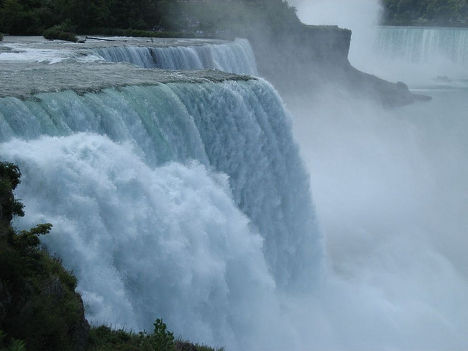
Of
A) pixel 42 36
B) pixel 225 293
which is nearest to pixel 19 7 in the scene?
pixel 42 36

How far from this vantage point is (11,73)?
1237 cm

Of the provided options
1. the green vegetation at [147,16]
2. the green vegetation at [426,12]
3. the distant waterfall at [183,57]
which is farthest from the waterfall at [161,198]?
the green vegetation at [426,12]

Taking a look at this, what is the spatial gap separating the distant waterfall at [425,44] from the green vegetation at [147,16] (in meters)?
17.1

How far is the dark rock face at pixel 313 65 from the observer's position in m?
32.7

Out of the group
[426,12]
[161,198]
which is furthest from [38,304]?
[426,12]

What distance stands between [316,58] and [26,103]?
1119 inches

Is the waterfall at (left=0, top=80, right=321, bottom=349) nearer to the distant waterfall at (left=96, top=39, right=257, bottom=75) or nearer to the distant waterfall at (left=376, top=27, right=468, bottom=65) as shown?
the distant waterfall at (left=96, top=39, right=257, bottom=75)

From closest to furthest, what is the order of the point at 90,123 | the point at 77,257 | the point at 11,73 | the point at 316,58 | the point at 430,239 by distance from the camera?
the point at 77,257 < the point at 90,123 < the point at 11,73 < the point at 430,239 < the point at 316,58

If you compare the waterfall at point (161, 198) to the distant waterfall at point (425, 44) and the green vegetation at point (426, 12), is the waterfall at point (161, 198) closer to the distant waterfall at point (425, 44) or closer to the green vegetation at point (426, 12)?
the distant waterfall at point (425, 44)

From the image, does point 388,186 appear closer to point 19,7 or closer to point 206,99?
point 206,99

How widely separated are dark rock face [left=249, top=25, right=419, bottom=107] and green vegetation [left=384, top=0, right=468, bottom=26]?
31.3m

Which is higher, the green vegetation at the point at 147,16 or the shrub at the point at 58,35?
the green vegetation at the point at 147,16

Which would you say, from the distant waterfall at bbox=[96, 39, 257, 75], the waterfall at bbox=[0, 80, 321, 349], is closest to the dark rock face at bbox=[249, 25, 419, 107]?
the distant waterfall at bbox=[96, 39, 257, 75]

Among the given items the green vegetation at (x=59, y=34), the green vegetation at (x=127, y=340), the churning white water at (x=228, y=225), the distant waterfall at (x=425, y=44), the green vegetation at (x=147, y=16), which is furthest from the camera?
the distant waterfall at (x=425, y=44)
